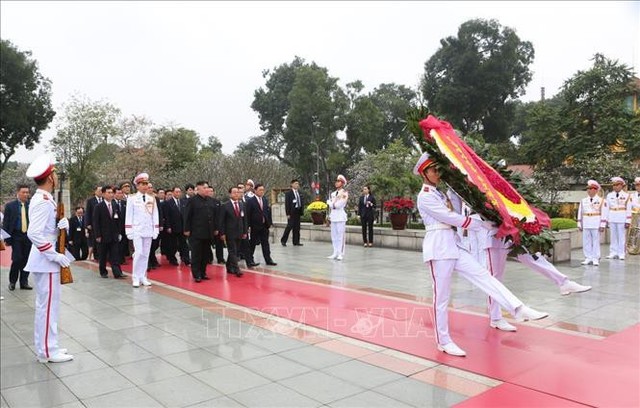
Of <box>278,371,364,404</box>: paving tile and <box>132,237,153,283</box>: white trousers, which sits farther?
<box>132,237,153,283</box>: white trousers

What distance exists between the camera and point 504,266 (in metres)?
5.22

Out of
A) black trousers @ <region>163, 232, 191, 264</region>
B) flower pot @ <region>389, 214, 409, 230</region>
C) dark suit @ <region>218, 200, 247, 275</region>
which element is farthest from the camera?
flower pot @ <region>389, 214, 409, 230</region>

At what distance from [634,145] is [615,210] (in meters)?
9.57

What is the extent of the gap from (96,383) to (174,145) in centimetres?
3282

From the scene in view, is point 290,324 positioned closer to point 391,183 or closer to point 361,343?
point 361,343

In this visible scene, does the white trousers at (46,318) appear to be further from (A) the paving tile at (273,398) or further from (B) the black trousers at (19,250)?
(B) the black trousers at (19,250)

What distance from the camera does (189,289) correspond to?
795 cm

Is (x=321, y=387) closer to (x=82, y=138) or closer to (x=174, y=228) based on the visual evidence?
(x=174, y=228)

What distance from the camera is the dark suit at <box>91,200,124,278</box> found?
9.01 meters

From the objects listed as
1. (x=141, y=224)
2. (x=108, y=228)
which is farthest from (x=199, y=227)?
(x=108, y=228)

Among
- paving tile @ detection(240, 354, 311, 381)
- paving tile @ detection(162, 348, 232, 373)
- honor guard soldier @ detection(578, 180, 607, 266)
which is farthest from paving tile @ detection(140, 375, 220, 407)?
honor guard soldier @ detection(578, 180, 607, 266)

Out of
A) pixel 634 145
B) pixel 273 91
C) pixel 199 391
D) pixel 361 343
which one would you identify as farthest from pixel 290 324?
pixel 273 91

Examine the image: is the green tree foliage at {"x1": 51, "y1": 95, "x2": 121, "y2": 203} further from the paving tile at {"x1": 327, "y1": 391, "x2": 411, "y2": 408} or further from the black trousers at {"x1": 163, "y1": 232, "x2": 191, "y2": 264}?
the paving tile at {"x1": 327, "y1": 391, "x2": 411, "y2": 408}

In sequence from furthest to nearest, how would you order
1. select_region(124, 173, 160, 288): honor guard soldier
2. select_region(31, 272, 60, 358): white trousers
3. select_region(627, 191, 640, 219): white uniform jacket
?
1. select_region(627, 191, 640, 219): white uniform jacket
2. select_region(124, 173, 160, 288): honor guard soldier
3. select_region(31, 272, 60, 358): white trousers
